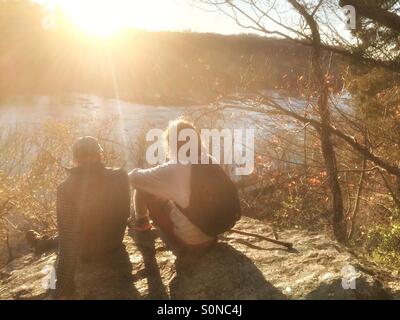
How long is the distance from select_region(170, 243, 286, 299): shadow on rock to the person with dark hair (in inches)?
27.8

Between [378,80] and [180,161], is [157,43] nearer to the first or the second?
[378,80]

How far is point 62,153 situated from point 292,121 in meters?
10.4

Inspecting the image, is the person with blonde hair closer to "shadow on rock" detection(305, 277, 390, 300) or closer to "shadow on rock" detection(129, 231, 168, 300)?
"shadow on rock" detection(129, 231, 168, 300)

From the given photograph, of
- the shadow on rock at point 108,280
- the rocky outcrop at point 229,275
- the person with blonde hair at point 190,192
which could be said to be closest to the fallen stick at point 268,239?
the rocky outcrop at point 229,275

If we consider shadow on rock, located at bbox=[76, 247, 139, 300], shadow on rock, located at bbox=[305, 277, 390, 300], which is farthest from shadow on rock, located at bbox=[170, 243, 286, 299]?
shadow on rock, located at bbox=[76, 247, 139, 300]

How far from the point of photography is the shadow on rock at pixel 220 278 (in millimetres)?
3364

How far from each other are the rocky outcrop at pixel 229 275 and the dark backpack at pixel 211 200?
40 centimetres

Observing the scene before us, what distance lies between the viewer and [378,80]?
12211mm

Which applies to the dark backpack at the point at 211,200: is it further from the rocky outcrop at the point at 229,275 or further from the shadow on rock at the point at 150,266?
the shadow on rock at the point at 150,266

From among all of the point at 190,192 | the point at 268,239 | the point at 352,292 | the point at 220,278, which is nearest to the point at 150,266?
the point at 220,278

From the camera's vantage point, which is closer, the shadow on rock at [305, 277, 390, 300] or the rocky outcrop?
the shadow on rock at [305, 277, 390, 300]

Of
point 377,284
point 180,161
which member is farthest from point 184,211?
point 377,284

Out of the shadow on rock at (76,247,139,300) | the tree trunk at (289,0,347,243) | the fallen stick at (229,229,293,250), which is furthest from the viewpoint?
the tree trunk at (289,0,347,243)

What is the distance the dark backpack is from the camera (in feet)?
11.9
